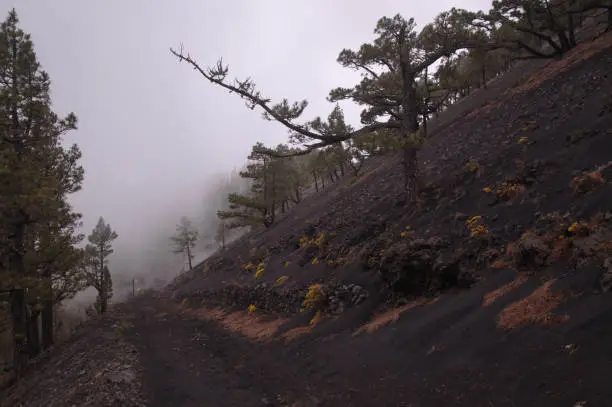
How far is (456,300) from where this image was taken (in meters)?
9.23

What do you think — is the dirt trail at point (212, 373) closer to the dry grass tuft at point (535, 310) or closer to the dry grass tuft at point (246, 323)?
the dry grass tuft at point (246, 323)

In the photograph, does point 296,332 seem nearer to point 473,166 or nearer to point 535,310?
point 535,310

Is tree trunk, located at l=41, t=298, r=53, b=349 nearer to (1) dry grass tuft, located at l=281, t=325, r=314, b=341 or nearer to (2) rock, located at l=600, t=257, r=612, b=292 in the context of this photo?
(1) dry grass tuft, located at l=281, t=325, r=314, b=341

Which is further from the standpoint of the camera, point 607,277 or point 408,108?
point 408,108

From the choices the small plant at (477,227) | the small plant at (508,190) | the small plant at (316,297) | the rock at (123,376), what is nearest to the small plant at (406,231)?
the small plant at (477,227)

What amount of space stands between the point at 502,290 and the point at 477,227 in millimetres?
3202

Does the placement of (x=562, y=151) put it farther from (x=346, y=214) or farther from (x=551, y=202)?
(x=346, y=214)

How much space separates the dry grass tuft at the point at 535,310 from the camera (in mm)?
6488

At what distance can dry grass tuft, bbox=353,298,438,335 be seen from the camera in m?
10.2

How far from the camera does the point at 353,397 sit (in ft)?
24.3

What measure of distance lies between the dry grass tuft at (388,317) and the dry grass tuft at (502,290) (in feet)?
5.95

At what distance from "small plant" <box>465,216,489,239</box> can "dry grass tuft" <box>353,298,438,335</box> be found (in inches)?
96.3

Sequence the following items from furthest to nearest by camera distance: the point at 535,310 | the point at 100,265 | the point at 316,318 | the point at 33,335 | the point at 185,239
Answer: the point at 185,239, the point at 100,265, the point at 33,335, the point at 316,318, the point at 535,310

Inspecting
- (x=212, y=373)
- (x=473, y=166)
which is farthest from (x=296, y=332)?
(x=473, y=166)
